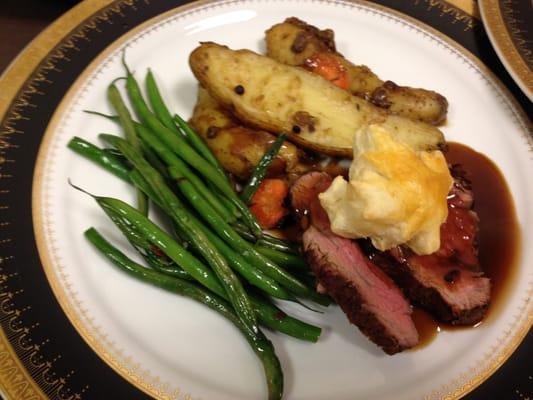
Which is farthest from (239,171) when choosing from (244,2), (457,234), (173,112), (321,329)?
(244,2)

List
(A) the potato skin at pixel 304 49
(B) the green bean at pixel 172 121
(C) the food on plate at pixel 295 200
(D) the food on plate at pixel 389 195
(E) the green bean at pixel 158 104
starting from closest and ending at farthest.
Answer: (D) the food on plate at pixel 389 195, (C) the food on plate at pixel 295 200, (B) the green bean at pixel 172 121, (E) the green bean at pixel 158 104, (A) the potato skin at pixel 304 49

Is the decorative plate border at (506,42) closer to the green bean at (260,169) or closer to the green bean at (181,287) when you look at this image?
the green bean at (260,169)

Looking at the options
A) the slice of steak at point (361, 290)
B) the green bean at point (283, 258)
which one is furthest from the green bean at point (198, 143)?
the slice of steak at point (361, 290)

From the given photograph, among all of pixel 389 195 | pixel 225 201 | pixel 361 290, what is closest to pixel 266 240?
→ pixel 225 201

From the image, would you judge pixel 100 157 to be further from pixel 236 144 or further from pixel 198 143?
pixel 236 144

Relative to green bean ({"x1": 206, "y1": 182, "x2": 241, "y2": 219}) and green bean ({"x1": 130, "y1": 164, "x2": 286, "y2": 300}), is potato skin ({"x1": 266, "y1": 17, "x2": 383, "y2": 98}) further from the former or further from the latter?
green bean ({"x1": 130, "y1": 164, "x2": 286, "y2": 300})

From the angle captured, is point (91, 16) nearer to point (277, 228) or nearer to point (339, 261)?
point (277, 228)
